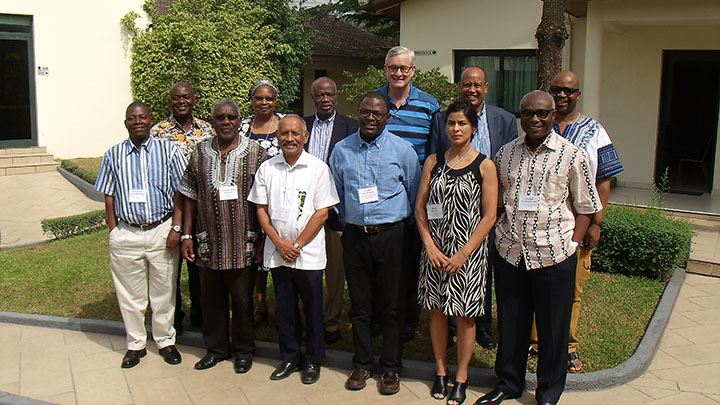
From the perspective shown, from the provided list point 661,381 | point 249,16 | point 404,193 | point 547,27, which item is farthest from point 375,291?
point 249,16

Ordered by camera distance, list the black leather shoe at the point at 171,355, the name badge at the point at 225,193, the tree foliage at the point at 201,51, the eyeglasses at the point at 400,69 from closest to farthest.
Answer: the name badge at the point at 225,193 < the eyeglasses at the point at 400,69 < the black leather shoe at the point at 171,355 < the tree foliage at the point at 201,51

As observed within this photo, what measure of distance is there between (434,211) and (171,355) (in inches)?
101

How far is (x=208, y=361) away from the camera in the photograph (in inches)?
205

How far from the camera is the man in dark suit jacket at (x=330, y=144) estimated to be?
5383 millimetres

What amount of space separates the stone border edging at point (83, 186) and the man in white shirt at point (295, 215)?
8.59m

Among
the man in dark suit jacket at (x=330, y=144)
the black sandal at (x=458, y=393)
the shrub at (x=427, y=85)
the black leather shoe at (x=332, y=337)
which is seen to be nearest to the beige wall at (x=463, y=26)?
the shrub at (x=427, y=85)

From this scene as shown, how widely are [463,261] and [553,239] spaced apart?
60 cm

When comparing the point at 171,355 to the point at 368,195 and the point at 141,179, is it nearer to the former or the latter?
the point at 141,179

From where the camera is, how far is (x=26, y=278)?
24.6 ft

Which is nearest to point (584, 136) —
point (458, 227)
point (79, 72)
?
point (458, 227)

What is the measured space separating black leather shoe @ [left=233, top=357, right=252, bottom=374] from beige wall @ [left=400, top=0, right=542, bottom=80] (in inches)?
390

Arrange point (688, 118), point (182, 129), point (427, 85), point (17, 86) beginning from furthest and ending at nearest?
point (17, 86)
point (688, 118)
point (427, 85)
point (182, 129)

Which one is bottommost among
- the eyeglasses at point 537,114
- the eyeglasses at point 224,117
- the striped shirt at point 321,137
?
the striped shirt at point 321,137

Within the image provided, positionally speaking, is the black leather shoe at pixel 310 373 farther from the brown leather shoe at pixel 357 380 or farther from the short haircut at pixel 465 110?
the short haircut at pixel 465 110
